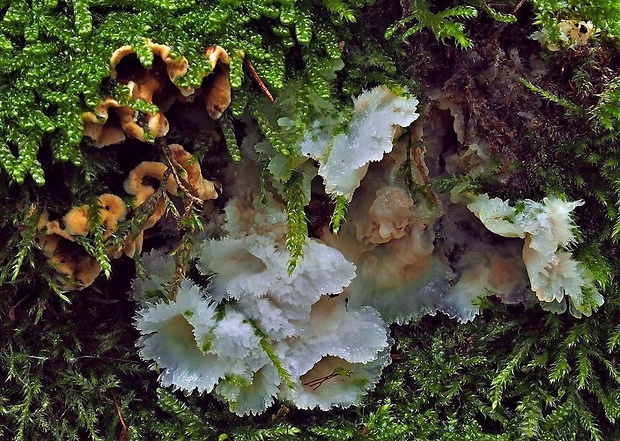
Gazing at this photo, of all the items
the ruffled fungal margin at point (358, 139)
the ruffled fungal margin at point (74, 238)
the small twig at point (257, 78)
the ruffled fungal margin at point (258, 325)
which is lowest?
the ruffled fungal margin at point (258, 325)

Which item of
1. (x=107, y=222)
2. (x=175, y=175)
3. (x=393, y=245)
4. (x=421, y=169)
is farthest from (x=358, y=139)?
(x=107, y=222)

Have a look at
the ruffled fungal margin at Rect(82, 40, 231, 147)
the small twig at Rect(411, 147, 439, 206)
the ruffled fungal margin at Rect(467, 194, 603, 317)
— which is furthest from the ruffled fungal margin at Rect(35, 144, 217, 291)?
the ruffled fungal margin at Rect(467, 194, 603, 317)

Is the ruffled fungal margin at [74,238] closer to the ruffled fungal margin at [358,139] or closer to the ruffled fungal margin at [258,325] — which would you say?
the ruffled fungal margin at [258,325]

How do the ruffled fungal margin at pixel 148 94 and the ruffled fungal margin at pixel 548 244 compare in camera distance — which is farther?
the ruffled fungal margin at pixel 548 244

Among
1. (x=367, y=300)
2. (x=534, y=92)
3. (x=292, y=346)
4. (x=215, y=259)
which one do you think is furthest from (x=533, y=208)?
(x=215, y=259)

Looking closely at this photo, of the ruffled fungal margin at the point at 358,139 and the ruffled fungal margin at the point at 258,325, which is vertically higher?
the ruffled fungal margin at the point at 358,139

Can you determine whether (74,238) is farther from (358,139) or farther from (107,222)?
(358,139)

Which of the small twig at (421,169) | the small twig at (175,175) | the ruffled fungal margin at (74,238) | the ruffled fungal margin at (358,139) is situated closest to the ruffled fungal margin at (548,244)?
the small twig at (421,169)

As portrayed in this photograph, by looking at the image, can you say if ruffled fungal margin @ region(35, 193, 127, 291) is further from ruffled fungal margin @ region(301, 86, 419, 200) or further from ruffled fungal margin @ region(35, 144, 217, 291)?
ruffled fungal margin @ region(301, 86, 419, 200)
